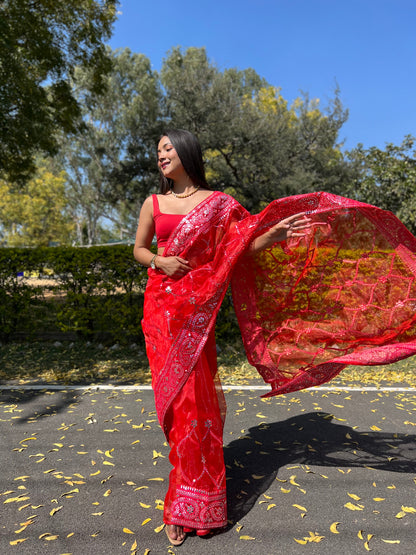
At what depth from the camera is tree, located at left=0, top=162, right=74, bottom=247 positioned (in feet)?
117

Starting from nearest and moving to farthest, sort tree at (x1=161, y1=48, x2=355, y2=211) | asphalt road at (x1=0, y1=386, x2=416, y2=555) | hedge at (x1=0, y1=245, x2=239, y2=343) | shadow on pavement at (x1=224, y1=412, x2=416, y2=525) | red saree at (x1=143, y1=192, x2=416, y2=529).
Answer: asphalt road at (x1=0, y1=386, x2=416, y2=555), red saree at (x1=143, y1=192, x2=416, y2=529), shadow on pavement at (x1=224, y1=412, x2=416, y2=525), hedge at (x1=0, y1=245, x2=239, y2=343), tree at (x1=161, y1=48, x2=355, y2=211)

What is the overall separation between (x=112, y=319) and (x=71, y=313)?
67 centimetres

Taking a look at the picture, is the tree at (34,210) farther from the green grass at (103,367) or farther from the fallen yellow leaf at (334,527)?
the fallen yellow leaf at (334,527)

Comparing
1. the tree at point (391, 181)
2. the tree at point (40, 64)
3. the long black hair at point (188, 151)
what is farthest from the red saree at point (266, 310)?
the tree at point (391, 181)

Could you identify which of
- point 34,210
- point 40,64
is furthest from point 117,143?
point 40,64

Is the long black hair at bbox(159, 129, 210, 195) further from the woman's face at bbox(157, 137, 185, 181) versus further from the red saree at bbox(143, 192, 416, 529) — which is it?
the red saree at bbox(143, 192, 416, 529)

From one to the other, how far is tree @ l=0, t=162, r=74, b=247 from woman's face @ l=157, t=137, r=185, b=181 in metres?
34.6

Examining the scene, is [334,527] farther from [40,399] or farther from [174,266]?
[40,399]

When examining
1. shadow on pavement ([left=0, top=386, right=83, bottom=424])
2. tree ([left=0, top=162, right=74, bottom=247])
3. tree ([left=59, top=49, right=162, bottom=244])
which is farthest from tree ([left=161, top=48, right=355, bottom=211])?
tree ([left=0, top=162, right=74, bottom=247])

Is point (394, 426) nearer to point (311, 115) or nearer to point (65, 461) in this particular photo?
point (65, 461)

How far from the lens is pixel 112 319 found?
6859 millimetres

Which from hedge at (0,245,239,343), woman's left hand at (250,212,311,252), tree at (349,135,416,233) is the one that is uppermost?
tree at (349,135,416,233)

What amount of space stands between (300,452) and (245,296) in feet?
4.57

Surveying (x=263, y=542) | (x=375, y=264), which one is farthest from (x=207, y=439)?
(x=375, y=264)
